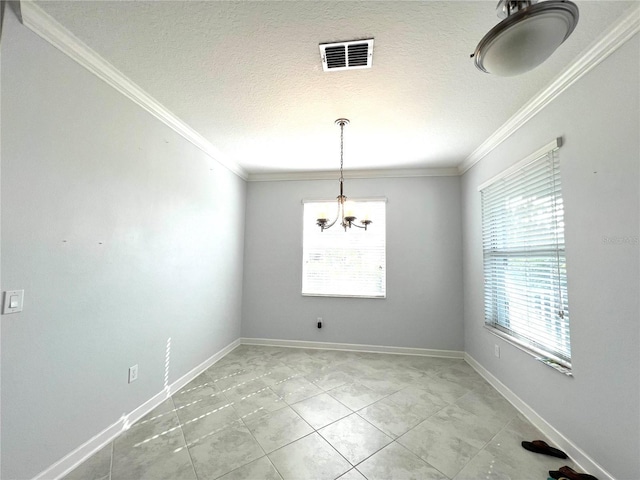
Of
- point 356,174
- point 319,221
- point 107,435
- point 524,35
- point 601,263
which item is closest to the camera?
point 524,35

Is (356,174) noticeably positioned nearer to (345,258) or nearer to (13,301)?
(345,258)

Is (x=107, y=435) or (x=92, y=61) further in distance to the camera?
(x=107, y=435)

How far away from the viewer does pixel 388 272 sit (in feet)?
13.1

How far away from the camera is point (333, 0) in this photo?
4.61 feet

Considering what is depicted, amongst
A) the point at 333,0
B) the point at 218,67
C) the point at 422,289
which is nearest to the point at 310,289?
the point at 422,289

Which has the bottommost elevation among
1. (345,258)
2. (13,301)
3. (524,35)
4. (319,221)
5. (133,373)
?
(133,373)

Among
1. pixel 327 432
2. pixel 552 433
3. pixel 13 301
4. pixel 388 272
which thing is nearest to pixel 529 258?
pixel 552 433

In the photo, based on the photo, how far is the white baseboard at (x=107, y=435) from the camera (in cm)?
162

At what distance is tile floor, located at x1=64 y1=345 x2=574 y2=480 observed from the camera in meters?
1.72

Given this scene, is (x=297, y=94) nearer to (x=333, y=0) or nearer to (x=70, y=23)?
(x=333, y=0)

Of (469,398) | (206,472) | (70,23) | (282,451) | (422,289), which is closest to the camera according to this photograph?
(70,23)

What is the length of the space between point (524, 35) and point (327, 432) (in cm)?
258

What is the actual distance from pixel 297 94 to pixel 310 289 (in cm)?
279

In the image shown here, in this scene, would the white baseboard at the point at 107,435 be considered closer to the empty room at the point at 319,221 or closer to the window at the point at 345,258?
the empty room at the point at 319,221
